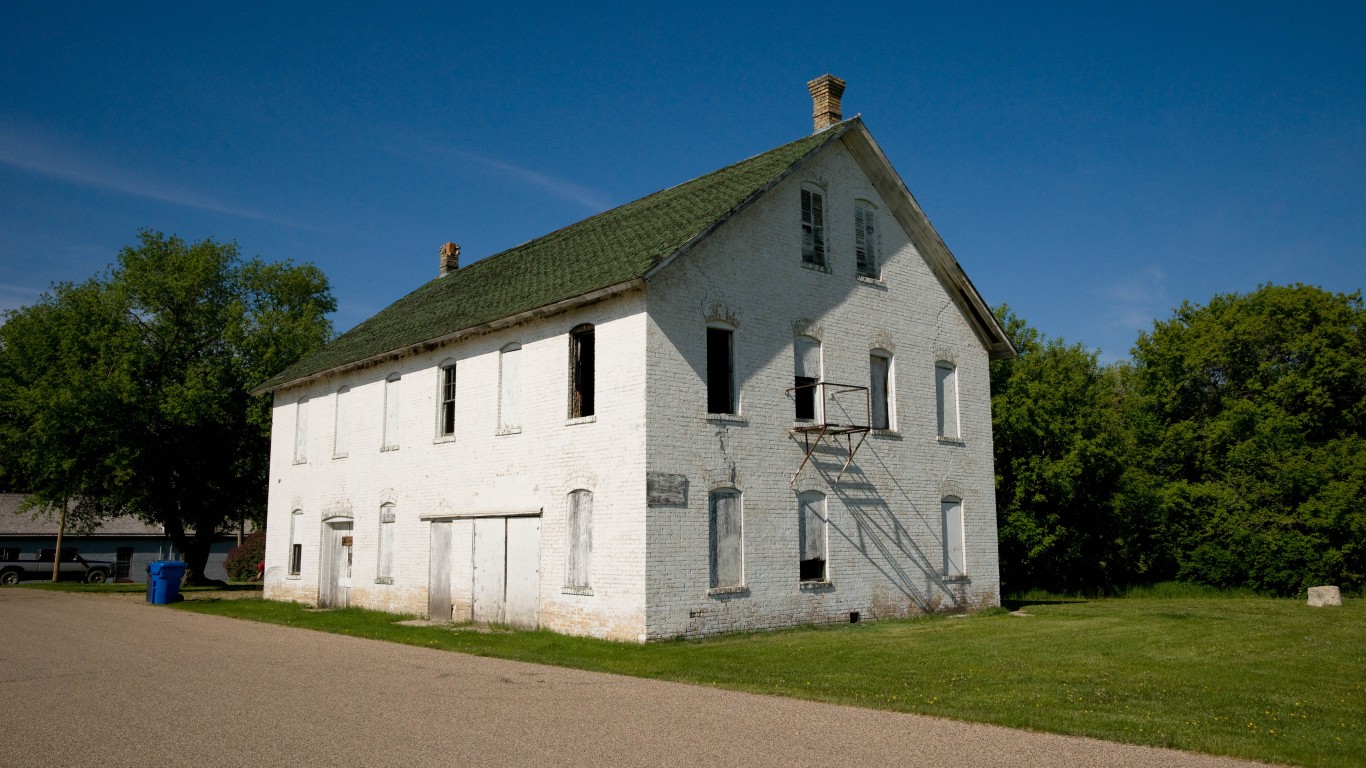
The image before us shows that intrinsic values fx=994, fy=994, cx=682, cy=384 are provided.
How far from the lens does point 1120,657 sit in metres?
13.7

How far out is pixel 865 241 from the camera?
2128cm

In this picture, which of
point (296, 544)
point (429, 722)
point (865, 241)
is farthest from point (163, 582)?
point (429, 722)

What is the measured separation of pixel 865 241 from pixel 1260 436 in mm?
22062

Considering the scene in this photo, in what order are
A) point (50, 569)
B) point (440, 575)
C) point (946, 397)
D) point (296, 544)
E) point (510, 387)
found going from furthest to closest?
point (50, 569) → point (296, 544) → point (946, 397) → point (440, 575) → point (510, 387)

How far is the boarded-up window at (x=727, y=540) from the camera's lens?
1716cm

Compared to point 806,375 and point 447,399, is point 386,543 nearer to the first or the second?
point 447,399

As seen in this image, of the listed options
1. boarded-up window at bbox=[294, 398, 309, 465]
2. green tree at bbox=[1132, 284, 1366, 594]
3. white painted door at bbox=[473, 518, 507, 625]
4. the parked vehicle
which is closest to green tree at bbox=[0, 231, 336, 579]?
the parked vehicle

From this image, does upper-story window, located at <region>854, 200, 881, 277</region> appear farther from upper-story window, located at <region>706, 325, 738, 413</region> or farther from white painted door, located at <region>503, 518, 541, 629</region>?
white painted door, located at <region>503, 518, 541, 629</region>

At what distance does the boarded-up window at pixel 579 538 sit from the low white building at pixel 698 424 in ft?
0.15

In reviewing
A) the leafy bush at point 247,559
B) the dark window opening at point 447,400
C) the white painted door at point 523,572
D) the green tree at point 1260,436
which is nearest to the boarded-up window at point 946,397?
the white painted door at point 523,572

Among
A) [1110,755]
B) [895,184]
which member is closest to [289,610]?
[895,184]

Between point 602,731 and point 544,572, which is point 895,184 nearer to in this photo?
point 544,572

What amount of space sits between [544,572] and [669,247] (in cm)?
625

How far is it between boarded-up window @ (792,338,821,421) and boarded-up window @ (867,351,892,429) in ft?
4.96
